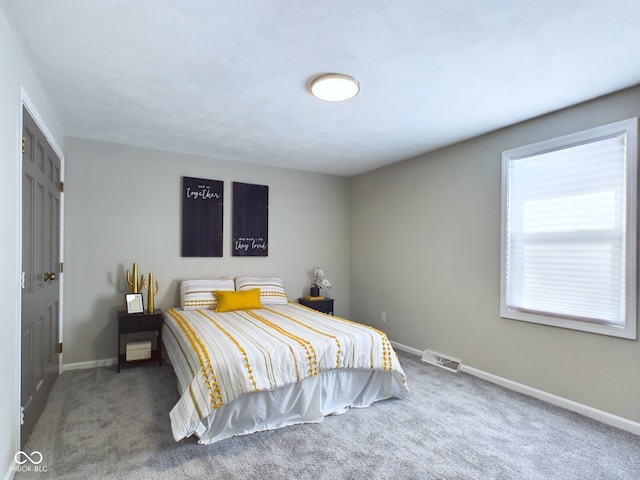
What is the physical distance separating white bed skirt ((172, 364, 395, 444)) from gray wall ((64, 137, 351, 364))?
215 centimetres

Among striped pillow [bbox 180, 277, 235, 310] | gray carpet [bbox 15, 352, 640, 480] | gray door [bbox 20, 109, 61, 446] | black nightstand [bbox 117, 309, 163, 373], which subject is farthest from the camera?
striped pillow [bbox 180, 277, 235, 310]

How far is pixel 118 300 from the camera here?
3.87 metres

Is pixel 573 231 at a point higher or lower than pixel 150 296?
higher

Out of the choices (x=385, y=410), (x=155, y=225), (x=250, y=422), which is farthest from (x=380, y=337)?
(x=155, y=225)

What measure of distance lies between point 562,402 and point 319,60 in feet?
10.2

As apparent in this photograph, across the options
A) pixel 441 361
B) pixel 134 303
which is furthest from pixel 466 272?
pixel 134 303

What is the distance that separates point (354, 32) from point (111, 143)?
123 inches

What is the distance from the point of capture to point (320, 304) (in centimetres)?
475

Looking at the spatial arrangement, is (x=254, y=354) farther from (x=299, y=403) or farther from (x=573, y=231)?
(x=573, y=231)

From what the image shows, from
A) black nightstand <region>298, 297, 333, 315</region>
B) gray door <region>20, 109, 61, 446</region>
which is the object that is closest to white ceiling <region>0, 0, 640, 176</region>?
gray door <region>20, 109, 61, 446</region>

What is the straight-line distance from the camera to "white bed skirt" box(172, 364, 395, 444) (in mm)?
2338

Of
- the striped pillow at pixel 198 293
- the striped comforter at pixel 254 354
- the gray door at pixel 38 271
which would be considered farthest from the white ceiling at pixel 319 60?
the striped comforter at pixel 254 354

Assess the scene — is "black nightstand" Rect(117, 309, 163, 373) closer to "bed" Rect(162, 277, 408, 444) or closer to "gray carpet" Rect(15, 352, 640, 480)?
"bed" Rect(162, 277, 408, 444)

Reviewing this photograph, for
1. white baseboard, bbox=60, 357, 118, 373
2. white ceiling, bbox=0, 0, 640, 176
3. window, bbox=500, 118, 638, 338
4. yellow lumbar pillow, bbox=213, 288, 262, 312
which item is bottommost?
white baseboard, bbox=60, 357, 118, 373
